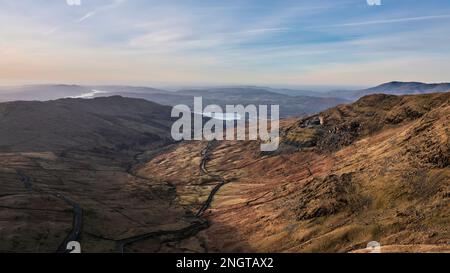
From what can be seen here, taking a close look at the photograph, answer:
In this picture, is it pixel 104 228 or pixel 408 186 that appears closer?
pixel 408 186

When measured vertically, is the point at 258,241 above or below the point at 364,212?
below

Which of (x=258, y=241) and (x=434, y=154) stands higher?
(x=434, y=154)
